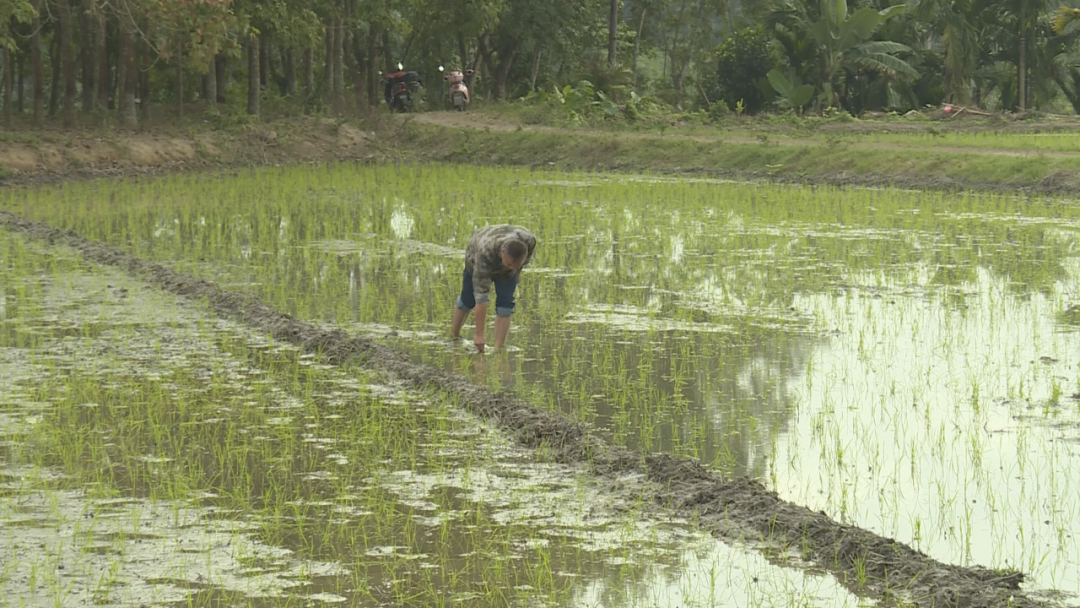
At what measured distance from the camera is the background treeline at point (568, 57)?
23.8 m

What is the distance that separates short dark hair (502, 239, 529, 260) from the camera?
6910 mm

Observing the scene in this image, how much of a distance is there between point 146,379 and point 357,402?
1234 millimetres

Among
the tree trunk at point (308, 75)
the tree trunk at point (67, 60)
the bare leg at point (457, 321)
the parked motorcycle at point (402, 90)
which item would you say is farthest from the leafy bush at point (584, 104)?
the bare leg at point (457, 321)

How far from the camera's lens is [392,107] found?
31359 millimetres

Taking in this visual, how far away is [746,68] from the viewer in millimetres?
31641

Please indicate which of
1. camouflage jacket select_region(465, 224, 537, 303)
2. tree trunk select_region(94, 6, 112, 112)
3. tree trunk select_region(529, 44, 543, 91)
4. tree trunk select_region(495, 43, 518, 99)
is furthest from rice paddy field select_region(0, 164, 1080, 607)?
tree trunk select_region(529, 44, 543, 91)

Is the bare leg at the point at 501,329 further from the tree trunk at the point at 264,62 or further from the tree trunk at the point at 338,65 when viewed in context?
the tree trunk at the point at 264,62

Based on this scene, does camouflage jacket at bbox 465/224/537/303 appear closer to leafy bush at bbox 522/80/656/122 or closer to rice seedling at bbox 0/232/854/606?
rice seedling at bbox 0/232/854/606

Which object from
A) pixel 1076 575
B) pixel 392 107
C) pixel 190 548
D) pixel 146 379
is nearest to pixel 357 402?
pixel 146 379

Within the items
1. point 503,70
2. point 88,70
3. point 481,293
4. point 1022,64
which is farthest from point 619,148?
point 481,293

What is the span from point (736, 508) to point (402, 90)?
27427mm

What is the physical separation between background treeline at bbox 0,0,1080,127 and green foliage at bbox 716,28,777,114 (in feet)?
0.11

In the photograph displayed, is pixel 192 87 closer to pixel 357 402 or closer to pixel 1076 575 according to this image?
pixel 357 402

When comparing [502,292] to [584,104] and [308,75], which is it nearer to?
[584,104]
